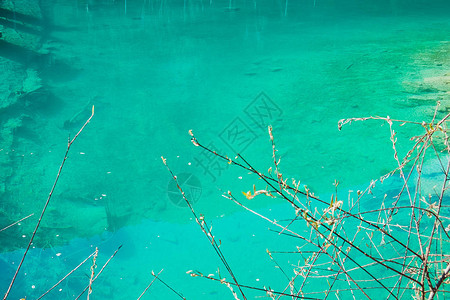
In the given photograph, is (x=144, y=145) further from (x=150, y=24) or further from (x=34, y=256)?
(x=150, y=24)

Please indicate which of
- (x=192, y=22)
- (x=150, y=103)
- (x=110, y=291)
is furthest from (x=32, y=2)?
(x=110, y=291)

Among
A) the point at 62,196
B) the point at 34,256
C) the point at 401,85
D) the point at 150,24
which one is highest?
the point at 150,24

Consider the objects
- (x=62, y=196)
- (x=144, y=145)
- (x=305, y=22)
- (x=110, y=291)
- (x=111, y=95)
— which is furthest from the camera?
(x=305, y=22)

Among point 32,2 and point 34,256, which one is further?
point 32,2

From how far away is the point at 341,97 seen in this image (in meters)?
5.18

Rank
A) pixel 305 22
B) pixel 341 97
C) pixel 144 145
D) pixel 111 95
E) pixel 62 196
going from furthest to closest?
pixel 305 22
pixel 111 95
pixel 341 97
pixel 144 145
pixel 62 196

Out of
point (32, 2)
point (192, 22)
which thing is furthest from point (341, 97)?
point (32, 2)

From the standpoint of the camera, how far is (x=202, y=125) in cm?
481

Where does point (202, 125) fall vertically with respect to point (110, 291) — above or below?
above

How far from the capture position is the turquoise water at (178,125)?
11.2ft

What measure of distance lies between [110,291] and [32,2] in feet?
30.7

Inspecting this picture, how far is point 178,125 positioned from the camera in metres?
4.88

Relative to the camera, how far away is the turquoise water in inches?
134

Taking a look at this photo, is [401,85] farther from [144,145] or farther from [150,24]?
[150,24]
